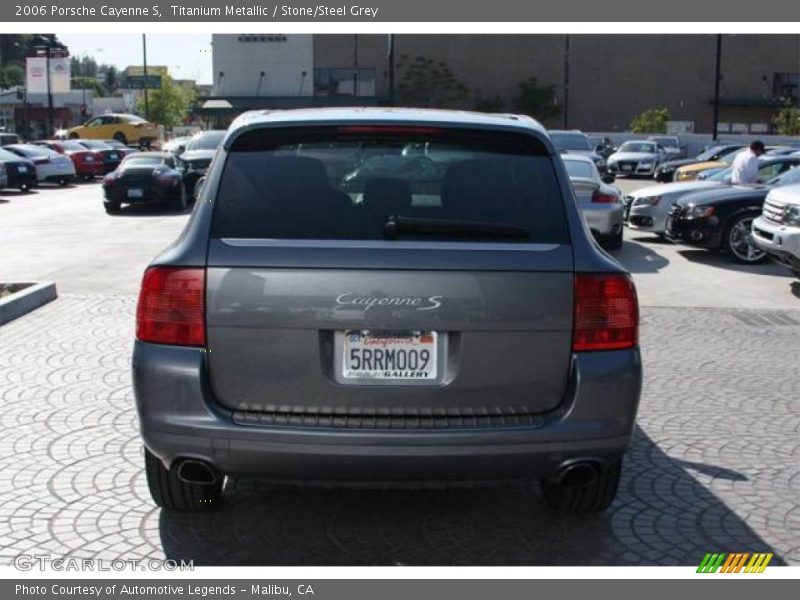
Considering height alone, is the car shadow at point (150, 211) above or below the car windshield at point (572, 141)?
below

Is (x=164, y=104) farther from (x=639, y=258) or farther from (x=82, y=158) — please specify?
(x=639, y=258)

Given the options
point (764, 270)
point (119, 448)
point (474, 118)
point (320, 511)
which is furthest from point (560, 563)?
point (764, 270)

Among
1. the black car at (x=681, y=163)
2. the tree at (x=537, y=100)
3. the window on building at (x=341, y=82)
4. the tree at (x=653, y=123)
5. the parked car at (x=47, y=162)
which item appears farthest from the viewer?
the window on building at (x=341, y=82)

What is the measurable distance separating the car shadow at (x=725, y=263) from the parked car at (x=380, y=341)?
403 inches

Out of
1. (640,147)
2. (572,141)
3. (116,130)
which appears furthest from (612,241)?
(116,130)

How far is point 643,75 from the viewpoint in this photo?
76000 mm

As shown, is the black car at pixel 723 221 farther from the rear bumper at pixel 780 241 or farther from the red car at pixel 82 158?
the red car at pixel 82 158

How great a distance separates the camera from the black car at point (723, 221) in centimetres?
1407

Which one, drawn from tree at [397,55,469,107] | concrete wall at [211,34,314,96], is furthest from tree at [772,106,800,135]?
concrete wall at [211,34,314,96]

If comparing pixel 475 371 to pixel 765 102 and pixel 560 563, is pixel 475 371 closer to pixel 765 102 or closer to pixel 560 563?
pixel 560 563

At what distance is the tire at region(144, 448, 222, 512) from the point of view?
4489 mm

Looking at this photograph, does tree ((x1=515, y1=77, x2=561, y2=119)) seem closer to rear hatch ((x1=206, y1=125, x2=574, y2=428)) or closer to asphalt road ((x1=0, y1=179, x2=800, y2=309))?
asphalt road ((x1=0, y1=179, x2=800, y2=309))

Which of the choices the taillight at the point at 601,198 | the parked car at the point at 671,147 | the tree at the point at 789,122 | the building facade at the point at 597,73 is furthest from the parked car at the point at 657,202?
the building facade at the point at 597,73

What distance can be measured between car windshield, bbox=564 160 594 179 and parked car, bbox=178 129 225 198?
9849mm
